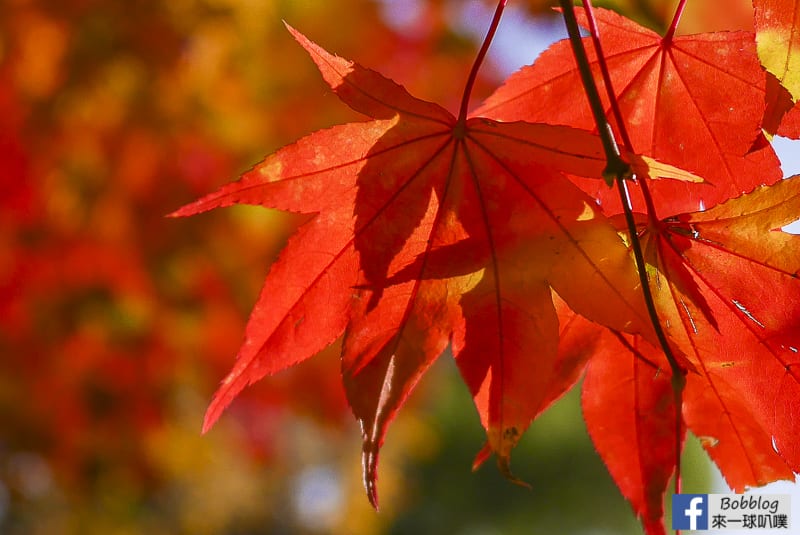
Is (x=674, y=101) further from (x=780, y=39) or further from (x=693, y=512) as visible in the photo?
(x=693, y=512)

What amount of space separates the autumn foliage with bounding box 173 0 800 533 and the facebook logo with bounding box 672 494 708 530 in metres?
0.11

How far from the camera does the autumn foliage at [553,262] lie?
1.47 feet

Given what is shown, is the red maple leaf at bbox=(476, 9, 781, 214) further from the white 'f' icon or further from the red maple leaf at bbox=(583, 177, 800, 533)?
the white 'f' icon

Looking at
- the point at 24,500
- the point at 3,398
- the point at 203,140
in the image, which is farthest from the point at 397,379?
the point at 24,500

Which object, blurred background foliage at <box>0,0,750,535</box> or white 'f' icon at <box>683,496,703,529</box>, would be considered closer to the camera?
white 'f' icon at <box>683,496,703,529</box>

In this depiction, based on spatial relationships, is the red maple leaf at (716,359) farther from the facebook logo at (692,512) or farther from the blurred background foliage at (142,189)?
the blurred background foliage at (142,189)

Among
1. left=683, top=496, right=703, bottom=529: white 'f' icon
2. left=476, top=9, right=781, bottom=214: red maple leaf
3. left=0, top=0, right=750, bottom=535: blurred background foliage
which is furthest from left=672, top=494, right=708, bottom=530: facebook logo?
left=0, top=0, right=750, bottom=535: blurred background foliage

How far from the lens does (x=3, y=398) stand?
3.19 meters

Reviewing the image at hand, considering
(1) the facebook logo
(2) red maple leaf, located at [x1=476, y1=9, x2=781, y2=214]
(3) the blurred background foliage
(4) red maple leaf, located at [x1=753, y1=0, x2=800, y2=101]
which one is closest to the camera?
(4) red maple leaf, located at [x1=753, y1=0, x2=800, y2=101]

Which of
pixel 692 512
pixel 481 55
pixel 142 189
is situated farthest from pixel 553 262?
pixel 142 189

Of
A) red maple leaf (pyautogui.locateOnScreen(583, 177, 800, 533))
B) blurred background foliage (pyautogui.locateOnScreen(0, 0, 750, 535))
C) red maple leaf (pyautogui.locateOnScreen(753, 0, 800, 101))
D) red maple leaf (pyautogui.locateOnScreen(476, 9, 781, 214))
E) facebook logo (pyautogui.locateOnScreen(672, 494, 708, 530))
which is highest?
blurred background foliage (pyautogui.locateOnScreen(0, 0, 750, 535))

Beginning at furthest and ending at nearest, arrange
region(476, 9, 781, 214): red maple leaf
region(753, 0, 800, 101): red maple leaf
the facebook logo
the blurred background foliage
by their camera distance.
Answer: the blurred background foliage < the facebook logo < region(476, 9, 781, 214): red maple leaf < region(753, 0, 800, 101): red maple leaf

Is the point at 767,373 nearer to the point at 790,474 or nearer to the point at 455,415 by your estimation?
the point at 790,474

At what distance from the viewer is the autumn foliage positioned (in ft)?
1.47
